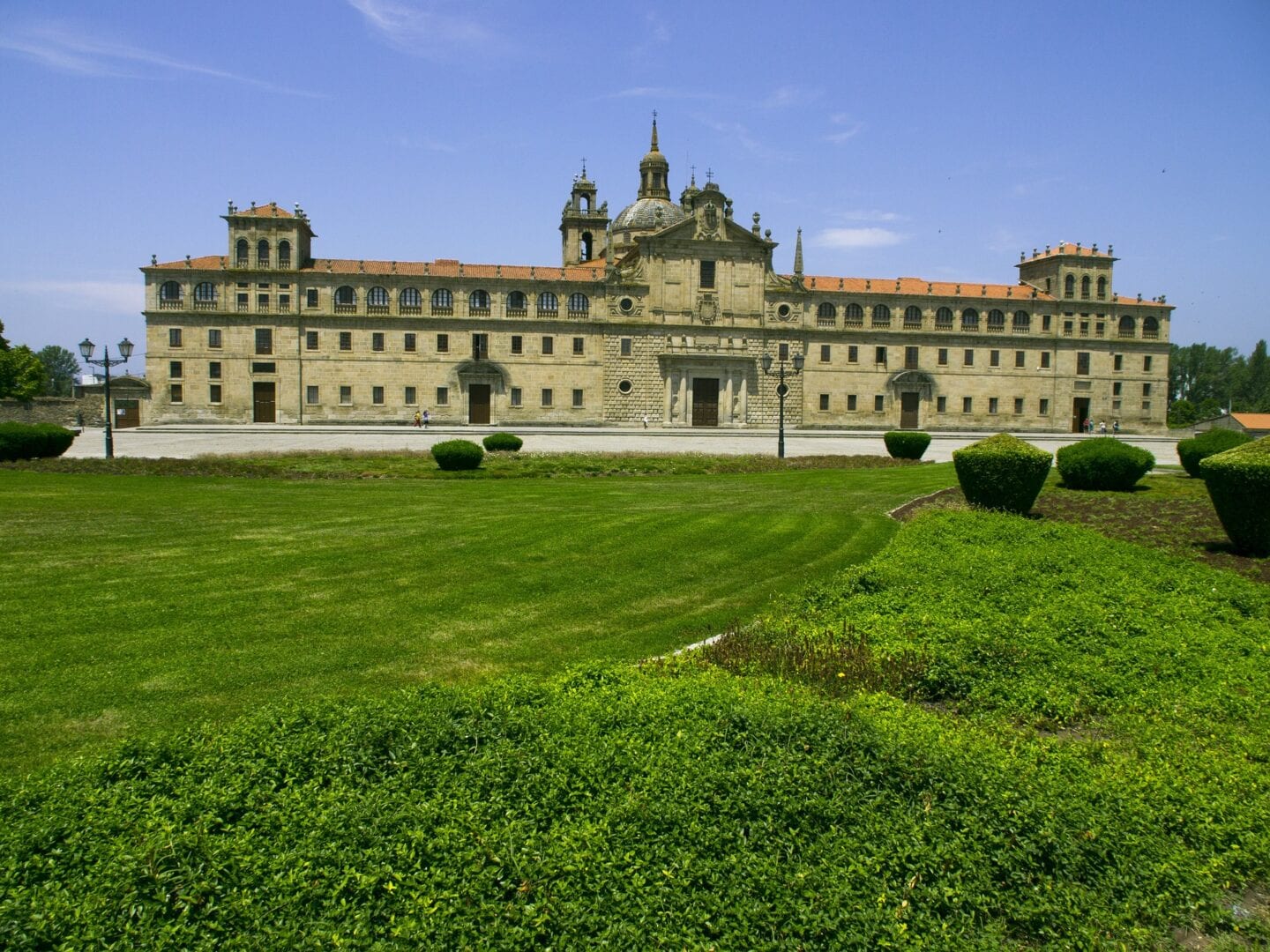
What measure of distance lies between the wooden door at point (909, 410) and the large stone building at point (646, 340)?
196 mm

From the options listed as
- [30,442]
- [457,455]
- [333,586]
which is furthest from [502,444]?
[333,586]

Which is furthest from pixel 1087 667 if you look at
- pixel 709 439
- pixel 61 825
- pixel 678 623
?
pixel 709 439

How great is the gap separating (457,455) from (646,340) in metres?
36.5

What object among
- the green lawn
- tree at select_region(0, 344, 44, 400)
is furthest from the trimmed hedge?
tree at select_region(0, 344, 44, 400)

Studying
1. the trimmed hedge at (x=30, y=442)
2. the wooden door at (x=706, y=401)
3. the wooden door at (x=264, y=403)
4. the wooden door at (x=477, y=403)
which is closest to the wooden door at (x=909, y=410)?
the wooden door at (x=706, y=401)

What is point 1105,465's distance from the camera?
19547 millimetres

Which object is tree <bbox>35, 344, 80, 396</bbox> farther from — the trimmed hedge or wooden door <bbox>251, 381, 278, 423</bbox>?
the trimmed hedge

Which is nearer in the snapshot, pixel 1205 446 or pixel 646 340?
pixel 1205 446

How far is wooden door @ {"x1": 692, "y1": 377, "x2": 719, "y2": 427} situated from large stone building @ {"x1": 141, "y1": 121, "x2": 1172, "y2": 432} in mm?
123

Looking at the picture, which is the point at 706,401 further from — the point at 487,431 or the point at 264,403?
the point at 264,403

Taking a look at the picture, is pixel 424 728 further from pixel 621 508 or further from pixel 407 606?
pixel 621 508

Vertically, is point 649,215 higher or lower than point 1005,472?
higher

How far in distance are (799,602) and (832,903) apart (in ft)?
19.9

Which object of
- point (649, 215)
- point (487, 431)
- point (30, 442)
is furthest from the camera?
point (649, 215)
